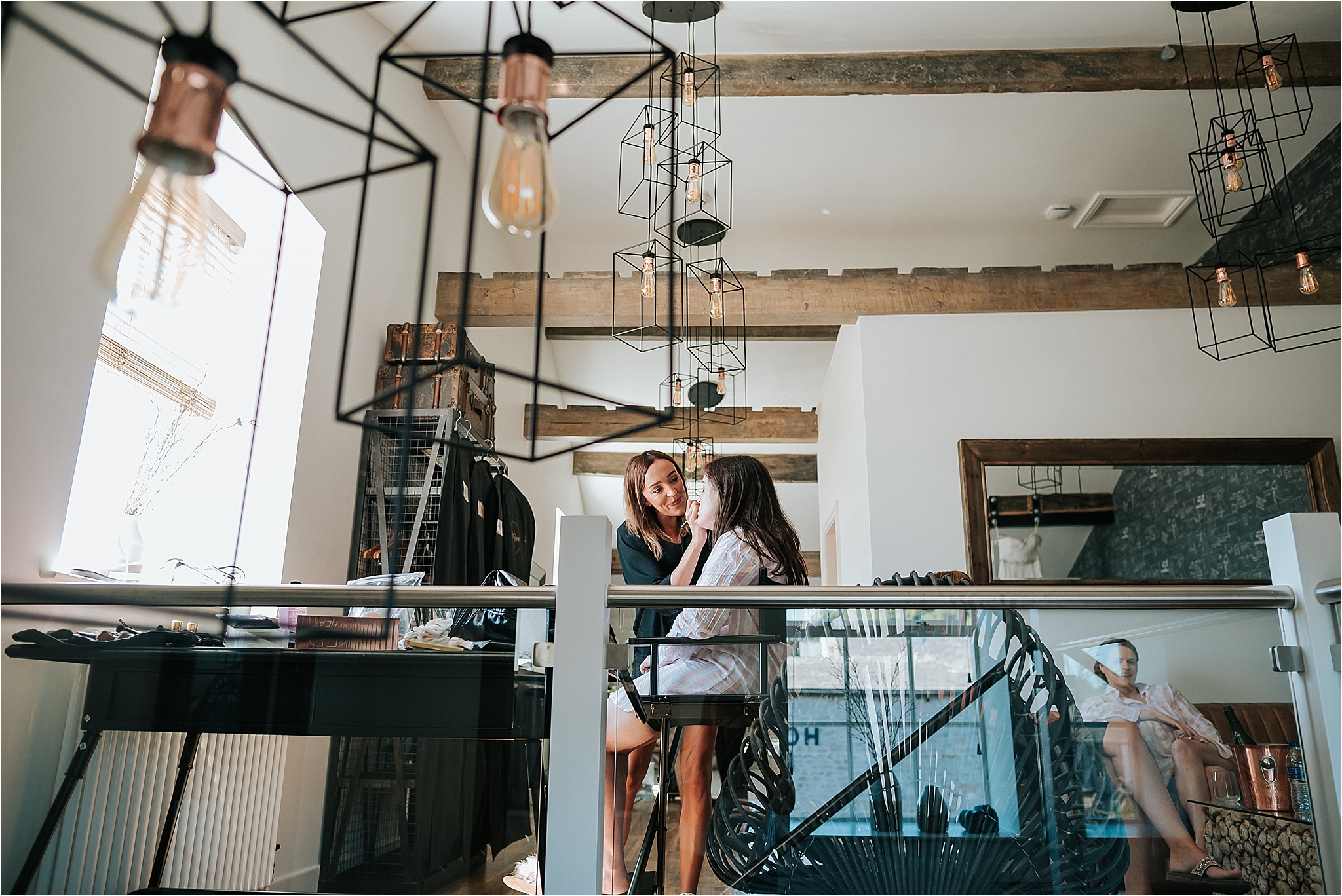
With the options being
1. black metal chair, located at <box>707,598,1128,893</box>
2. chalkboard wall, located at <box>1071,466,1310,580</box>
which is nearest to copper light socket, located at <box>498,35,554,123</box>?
black metal chair, located at <box>707,598,1128,893</box>

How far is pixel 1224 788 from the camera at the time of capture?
1.89 metres

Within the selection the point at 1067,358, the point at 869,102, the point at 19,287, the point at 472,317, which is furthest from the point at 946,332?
the point at 19,287

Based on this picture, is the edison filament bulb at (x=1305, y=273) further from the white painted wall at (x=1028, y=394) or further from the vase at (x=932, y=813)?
the vase at (x=932, y=813)

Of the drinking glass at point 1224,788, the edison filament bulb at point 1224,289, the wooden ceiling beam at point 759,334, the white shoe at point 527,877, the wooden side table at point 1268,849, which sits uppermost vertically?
the wooden ceiling beam at point 759,334

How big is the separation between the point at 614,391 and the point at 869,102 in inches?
174

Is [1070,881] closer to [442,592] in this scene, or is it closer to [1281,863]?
[1281,863]

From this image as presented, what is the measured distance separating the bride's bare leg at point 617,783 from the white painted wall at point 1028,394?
3.64 meters

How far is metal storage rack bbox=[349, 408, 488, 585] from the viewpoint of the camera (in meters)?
4.04

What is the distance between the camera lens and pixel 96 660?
6.55 feet

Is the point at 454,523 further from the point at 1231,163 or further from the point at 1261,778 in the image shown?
the point at 1231,163

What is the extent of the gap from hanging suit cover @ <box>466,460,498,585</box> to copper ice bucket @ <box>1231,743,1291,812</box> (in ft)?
10.1

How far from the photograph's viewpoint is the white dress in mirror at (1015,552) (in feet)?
17.1

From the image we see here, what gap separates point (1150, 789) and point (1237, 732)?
0.72ft

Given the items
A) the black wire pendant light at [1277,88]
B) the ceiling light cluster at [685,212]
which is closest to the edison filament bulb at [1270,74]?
the black wire pendant light at [1277,88]
